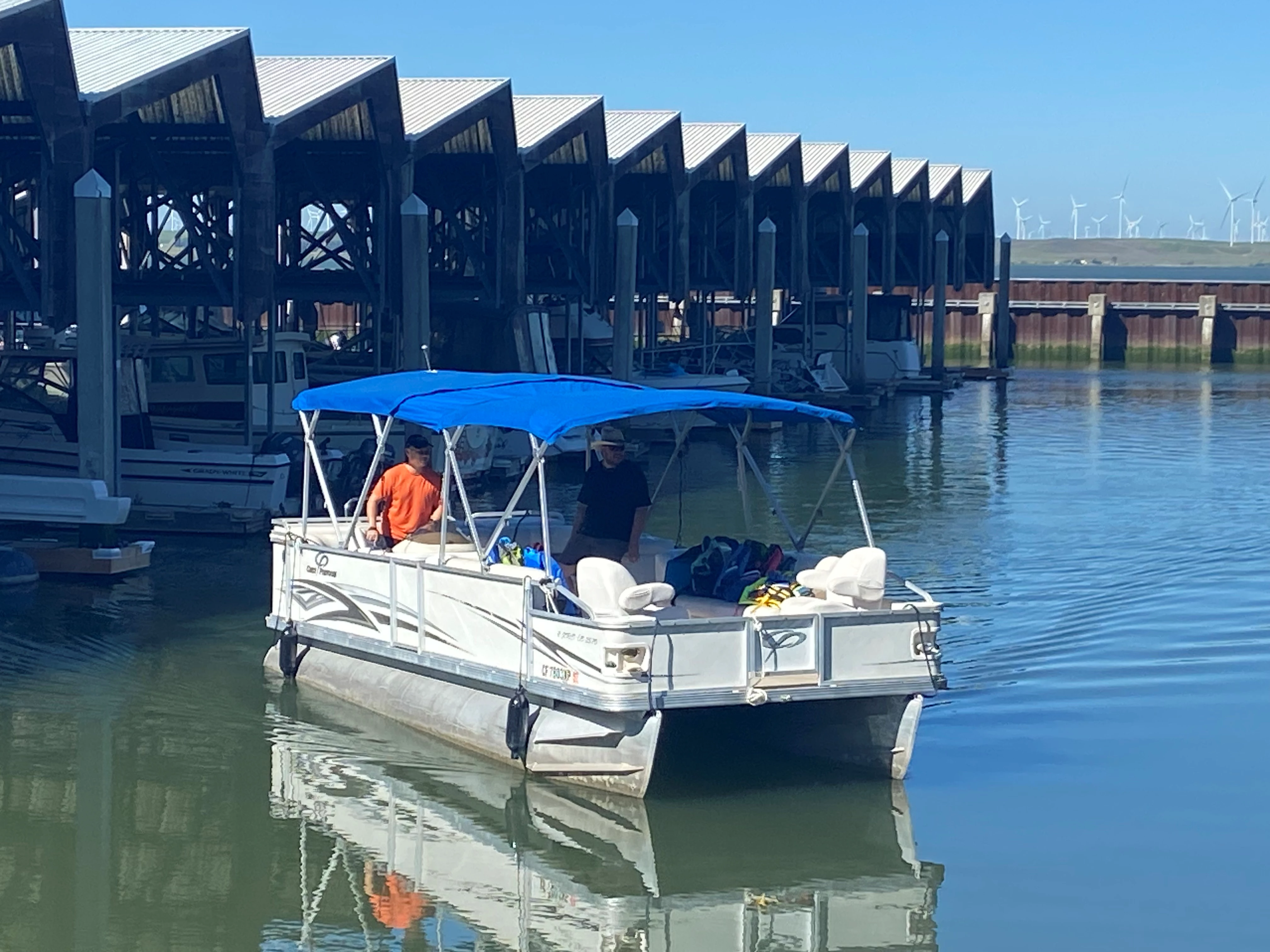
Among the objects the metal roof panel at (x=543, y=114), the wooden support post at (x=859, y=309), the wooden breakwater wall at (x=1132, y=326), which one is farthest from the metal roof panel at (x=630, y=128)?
the wooden breakwater wall at (x=1132, y=326)

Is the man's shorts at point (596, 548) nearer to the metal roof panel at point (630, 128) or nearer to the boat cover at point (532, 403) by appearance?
the boat cover at point (532, 403)

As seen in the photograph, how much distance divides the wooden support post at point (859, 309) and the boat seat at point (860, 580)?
40.3 meters

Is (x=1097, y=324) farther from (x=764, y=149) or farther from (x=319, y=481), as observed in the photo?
(x=319, y=481)

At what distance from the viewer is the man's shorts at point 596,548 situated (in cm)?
1441

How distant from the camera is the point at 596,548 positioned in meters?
14.4

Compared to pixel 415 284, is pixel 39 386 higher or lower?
lower

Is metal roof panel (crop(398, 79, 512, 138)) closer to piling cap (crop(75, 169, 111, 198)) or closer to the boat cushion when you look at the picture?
piling cap (crop(75, 169, 111, 198))

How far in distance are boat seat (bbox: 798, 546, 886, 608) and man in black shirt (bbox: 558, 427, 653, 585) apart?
6.81ft

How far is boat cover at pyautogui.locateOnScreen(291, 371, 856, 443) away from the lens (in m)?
13.1

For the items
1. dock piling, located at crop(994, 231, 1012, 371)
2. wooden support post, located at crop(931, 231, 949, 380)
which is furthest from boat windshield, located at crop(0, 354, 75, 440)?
dock piling, located at crop(994, 231, 1012, 371)

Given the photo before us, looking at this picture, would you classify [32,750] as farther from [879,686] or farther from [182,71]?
[182,71]

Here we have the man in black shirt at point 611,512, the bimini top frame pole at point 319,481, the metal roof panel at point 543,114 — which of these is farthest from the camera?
the metal roof panel at point 543,114

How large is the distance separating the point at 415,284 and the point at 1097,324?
187ft

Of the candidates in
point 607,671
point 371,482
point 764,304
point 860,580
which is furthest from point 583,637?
point 764,304
